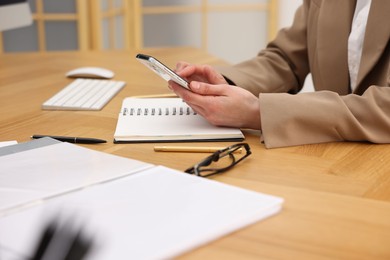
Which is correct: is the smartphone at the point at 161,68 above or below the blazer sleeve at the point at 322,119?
above

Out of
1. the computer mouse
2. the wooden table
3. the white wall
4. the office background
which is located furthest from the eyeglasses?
the white wall

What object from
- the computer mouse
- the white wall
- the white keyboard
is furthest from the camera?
the white wall

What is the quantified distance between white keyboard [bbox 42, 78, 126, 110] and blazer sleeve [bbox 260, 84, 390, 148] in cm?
42

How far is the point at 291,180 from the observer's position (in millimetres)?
782

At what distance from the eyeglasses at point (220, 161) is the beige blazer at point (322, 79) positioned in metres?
0.08

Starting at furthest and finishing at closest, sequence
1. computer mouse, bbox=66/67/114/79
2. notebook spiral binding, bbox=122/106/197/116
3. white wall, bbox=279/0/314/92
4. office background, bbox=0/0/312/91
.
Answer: white wall, bbox=279/0/314/92 < office background, bbox=0/0/312/91 < computer mouse, bbox=66/67/114/79 < notebook spiral binding, bbox=122/106/197/116

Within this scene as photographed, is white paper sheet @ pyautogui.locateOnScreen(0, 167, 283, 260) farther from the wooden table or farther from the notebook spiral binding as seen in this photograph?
the notebook spiral binding

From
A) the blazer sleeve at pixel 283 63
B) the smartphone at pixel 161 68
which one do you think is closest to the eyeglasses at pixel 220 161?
the smartphone at pixel 161 68

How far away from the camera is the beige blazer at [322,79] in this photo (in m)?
0.95

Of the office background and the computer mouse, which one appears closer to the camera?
the computer mouse

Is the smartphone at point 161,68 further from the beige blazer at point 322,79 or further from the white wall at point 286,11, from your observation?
the white wall at point 286,11

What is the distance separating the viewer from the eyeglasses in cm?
78

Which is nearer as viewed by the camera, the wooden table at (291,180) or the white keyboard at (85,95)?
the wooden table at (291,180)

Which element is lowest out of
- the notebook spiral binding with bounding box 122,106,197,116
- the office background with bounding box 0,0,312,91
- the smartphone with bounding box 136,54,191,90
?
the office background with bounding box 0,0,312,91
